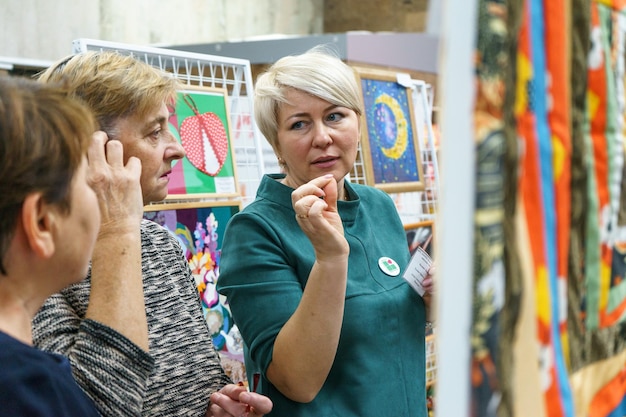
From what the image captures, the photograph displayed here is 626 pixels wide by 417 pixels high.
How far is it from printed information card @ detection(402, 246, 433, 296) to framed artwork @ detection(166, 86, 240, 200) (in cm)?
99

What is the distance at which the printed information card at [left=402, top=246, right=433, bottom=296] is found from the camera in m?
1.71

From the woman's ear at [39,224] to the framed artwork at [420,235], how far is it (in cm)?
237

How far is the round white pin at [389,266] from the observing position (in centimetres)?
173

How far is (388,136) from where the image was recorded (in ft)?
11.0

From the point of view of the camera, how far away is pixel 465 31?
1.66 feet

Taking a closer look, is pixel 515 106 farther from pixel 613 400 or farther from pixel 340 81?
pixel 340 81

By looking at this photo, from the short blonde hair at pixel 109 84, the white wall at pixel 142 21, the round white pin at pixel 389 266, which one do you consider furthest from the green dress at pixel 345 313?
the white wall at pixel 142 21

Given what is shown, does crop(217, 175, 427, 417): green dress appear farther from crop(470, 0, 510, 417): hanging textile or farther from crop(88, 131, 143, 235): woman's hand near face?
crop(470, 0, 510, 417): hanging textile

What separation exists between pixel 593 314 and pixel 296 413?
3.00ft

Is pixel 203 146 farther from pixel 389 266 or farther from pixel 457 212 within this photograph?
pixel 457 212

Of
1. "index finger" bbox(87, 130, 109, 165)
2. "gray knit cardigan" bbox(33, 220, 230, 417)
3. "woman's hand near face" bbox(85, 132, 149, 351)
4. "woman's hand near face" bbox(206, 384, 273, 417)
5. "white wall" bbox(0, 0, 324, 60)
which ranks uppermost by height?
"white wall" bbox(0, 0, 324, 60)

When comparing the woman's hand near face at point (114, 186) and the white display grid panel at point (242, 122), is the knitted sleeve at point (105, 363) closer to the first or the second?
the woman's hand near face at point (114, 186)

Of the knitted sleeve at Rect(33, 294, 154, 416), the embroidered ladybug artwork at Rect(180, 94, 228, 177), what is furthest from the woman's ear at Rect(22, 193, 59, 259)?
the embroidered ladybug artwork at Rect(180, 94, 228, 177)

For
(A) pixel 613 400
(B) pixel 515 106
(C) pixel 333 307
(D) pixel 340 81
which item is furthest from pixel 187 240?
(B) pixel 515 106
